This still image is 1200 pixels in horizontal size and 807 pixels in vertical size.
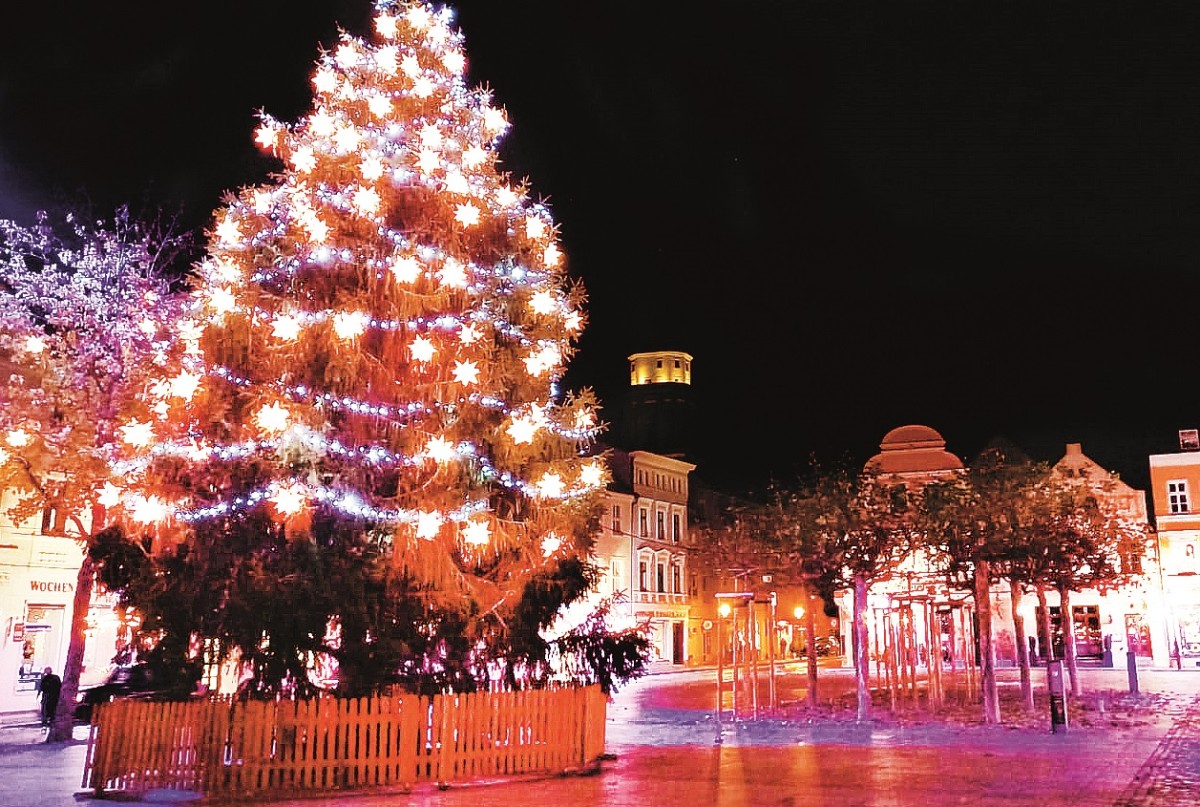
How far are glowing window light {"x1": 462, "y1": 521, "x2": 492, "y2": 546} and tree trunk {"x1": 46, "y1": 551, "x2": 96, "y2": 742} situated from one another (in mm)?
9145

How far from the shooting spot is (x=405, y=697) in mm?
12586

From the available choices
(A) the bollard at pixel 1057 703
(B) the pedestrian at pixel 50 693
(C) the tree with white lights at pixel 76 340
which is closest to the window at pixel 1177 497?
(A) the bollard at pixel 1057 703

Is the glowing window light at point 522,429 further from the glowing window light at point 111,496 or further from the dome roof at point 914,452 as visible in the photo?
the dome roof at point 914,452

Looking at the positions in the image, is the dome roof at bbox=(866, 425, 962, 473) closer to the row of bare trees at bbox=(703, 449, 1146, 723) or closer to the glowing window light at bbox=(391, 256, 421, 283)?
the row of bare trees at bbox=(703, 449, 1146, 723)

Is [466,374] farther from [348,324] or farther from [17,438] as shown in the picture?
[17,438]

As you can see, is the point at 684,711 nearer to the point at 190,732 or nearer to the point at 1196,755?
the point at 1196,755

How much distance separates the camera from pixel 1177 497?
4919 centimetres

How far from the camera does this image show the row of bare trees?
21.5 meters

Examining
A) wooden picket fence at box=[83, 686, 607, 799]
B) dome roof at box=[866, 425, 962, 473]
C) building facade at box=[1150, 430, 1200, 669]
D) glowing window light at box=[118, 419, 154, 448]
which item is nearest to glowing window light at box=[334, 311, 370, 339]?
glowing window light at box=[118, 419, 154, 448]

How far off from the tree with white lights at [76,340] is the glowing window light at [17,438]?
0.61 meters

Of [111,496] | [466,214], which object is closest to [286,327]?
[466,214]

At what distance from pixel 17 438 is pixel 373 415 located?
8.77 m

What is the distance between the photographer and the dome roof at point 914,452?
54.5 meters

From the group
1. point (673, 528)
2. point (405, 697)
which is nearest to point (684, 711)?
point (405, 697)
